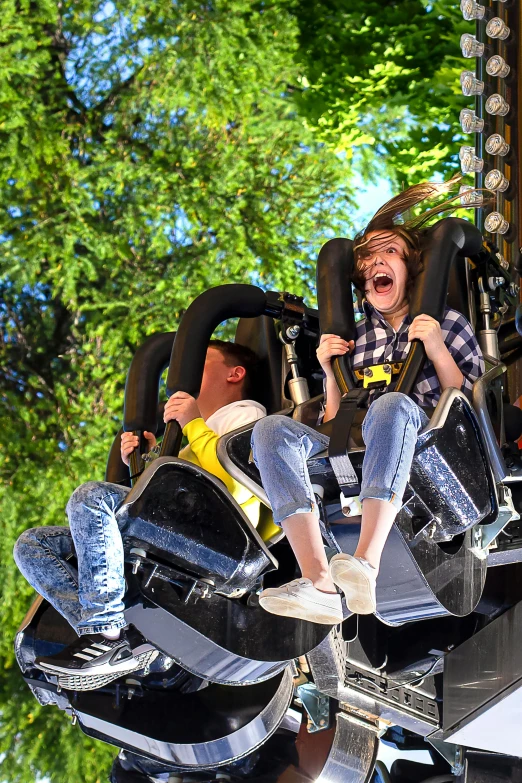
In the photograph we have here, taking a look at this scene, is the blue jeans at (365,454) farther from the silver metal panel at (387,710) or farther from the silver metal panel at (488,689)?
the silver metal panel at (387,710)

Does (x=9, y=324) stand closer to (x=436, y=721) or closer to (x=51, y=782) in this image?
(x=51, y=782)

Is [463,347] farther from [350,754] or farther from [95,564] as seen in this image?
[350,754]

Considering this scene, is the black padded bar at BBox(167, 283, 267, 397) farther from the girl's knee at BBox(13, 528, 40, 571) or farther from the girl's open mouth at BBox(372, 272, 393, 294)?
the girl's knee at BBox(13, 528, 40, 571)

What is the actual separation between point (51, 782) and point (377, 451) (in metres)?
4.51

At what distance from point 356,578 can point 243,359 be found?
951 millimetres

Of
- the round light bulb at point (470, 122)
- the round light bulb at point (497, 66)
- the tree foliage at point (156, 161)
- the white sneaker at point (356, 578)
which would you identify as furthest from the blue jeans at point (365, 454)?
→ the tree foliage at point (156, 161)

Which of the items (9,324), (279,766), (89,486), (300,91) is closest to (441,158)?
(300,91)

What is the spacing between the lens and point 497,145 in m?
3.16

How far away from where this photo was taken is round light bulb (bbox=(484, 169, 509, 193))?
10.2ft

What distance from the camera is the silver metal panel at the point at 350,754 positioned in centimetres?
326

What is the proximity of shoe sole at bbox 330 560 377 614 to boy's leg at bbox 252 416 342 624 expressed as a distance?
9cm

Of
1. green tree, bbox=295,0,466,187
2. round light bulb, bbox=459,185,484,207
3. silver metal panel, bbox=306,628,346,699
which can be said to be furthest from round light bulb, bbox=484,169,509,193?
green tree, bbox=295,0,466,187

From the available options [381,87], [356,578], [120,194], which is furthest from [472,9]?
[381,87]

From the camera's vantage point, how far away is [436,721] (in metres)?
3.03
